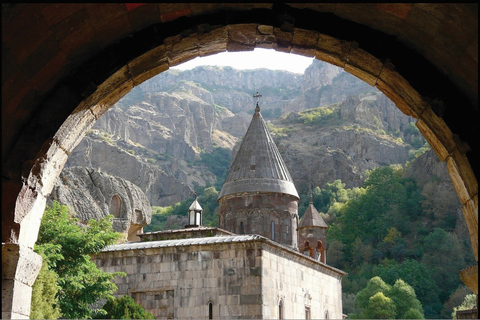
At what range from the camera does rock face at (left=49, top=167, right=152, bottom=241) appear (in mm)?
20375

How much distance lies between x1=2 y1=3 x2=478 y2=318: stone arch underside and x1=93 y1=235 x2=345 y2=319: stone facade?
12789mm

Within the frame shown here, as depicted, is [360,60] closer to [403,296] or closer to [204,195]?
[403,296]

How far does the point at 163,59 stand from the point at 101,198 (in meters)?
17.4

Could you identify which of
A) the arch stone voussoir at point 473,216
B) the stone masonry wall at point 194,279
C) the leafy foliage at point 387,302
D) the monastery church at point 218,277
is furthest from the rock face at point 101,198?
the leafy foliage at point 387,302

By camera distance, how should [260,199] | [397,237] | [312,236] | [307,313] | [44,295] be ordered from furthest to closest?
[397,237] → [312,236] → [260,199] → [307,313] → [44,295]

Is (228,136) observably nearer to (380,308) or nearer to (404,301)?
(404,301)

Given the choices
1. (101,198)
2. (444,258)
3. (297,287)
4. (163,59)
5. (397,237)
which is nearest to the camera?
(163,59)

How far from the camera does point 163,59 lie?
5.55 metres

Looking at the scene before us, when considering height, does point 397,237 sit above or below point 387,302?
above

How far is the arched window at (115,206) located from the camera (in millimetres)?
22828

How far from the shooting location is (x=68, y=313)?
14812 mm

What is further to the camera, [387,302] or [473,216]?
[387,302]

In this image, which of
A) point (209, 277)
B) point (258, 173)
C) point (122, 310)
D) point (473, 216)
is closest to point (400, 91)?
point (473, 216)

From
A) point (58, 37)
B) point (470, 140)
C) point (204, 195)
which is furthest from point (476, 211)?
point (204, 195)
